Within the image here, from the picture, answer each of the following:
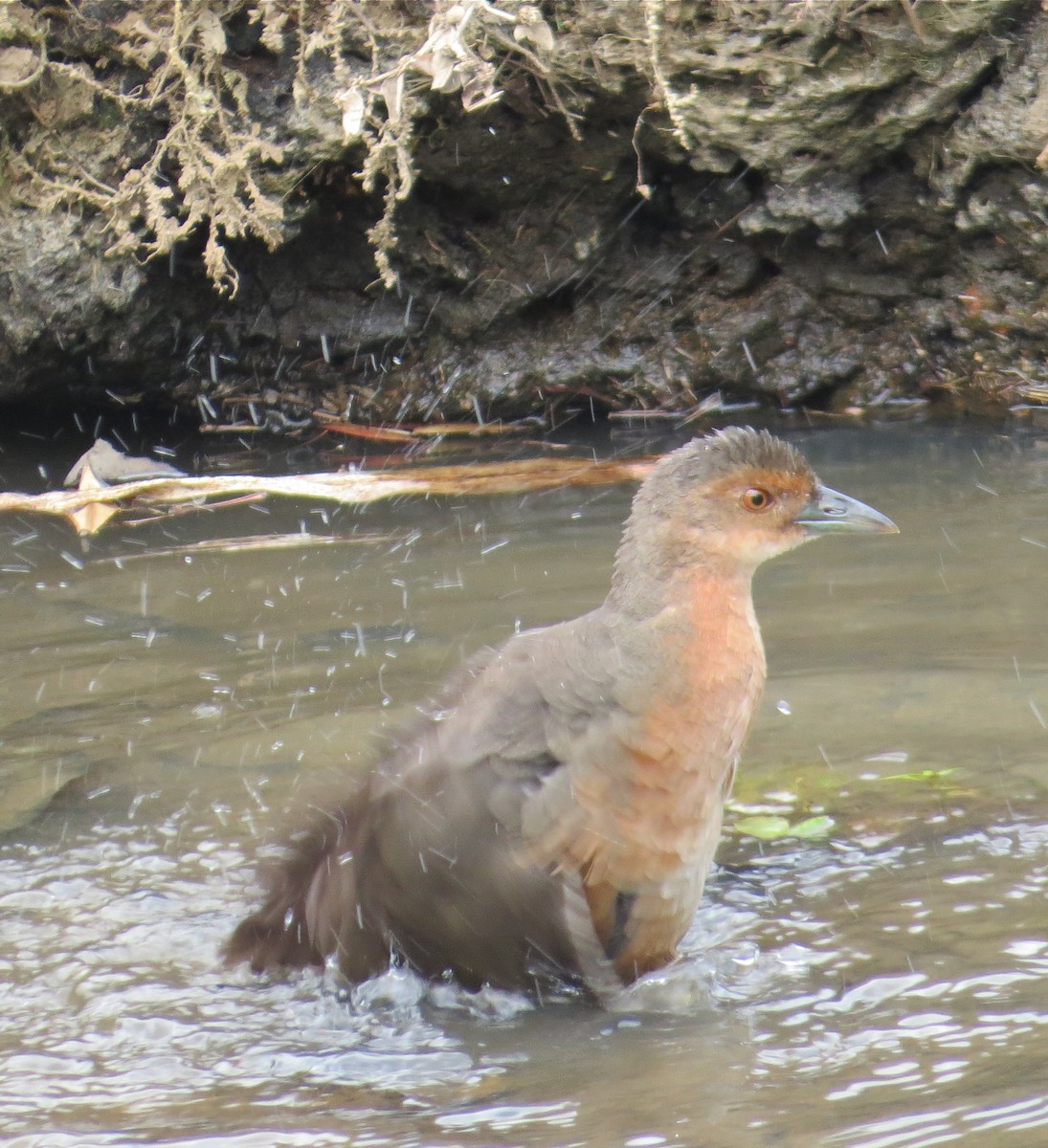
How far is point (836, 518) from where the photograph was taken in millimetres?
3877

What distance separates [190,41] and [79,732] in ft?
12.2

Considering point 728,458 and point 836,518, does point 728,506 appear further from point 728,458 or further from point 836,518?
point 836,518

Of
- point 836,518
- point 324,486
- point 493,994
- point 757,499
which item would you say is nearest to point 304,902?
point 493,994

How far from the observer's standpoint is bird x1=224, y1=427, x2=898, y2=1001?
3.20 metres

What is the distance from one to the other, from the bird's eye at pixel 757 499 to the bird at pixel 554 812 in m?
0.17

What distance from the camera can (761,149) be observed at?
7.08 m

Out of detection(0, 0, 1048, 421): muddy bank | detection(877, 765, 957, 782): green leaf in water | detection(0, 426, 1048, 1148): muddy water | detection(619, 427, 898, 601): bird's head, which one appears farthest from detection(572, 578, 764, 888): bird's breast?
detection(0, 0, 1048, 421): muddy bank

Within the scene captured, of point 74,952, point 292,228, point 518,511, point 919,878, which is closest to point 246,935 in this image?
point 74,952

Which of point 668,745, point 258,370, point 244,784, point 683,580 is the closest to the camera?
point 668,745

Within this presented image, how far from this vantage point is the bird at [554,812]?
10.5 ft

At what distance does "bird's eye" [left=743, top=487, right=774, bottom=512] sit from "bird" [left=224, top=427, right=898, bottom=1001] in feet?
0.55

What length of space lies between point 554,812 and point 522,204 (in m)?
5.30

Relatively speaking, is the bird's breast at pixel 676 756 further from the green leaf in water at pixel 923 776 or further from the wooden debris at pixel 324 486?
the wooden debris at pixel 324 486

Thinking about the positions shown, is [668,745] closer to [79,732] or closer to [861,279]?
[79,732]
